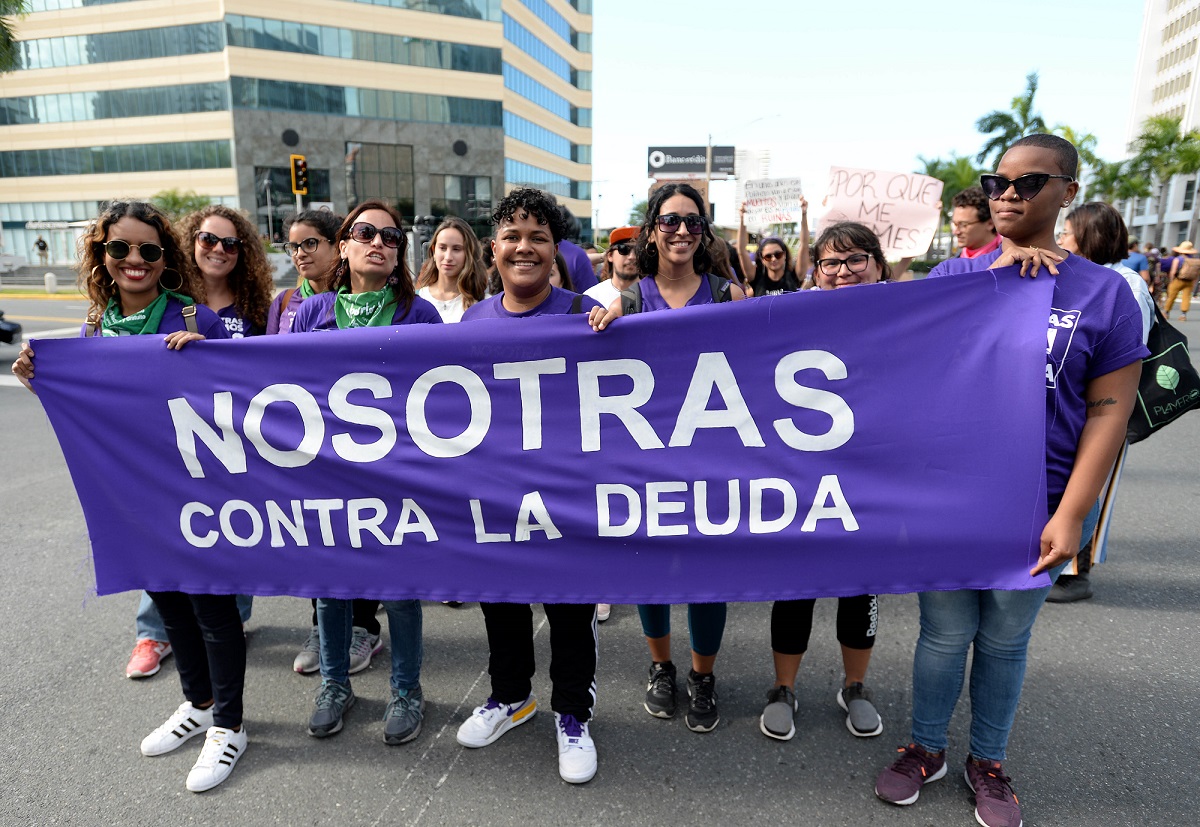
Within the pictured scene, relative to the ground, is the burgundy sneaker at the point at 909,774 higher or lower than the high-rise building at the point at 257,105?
lower

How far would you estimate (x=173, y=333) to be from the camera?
269cm

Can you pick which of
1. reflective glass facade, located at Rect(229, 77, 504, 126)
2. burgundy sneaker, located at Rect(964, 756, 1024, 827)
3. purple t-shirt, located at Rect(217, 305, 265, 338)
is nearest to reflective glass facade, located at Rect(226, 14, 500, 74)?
reflective glass facade, located at Rect(229, 77, 504, 126)

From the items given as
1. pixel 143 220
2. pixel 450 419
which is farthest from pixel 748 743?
pixel 143 220

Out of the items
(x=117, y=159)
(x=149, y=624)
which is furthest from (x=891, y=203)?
(x=117, y=159)

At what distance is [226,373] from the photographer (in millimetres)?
2676

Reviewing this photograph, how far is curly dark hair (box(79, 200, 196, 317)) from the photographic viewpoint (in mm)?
2705

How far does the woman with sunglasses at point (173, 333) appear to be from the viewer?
8.78 ft

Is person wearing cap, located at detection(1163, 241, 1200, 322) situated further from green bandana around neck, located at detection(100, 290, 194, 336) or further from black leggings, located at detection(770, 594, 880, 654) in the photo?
green bandana around neck, located at detection(100, 290, 194, 336)

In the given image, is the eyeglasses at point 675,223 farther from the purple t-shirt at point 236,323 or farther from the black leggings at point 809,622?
the purple t-shirt at point 236,323

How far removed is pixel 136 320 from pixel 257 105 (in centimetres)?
4554

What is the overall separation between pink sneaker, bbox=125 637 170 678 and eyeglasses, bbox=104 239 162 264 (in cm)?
178

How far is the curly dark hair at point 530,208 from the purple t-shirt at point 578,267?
2.05 m

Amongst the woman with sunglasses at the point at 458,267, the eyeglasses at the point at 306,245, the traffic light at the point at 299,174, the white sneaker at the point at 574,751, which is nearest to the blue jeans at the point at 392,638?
the white sneaker at the point at 574,751

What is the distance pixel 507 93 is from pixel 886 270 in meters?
48.6
